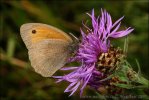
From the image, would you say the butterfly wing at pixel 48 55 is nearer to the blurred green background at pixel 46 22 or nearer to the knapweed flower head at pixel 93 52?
the knapweed flower head at pixel 93 52

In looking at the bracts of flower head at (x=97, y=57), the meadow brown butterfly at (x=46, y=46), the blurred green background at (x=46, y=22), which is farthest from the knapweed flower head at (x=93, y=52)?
the blurred green background at (x=46, y=22)

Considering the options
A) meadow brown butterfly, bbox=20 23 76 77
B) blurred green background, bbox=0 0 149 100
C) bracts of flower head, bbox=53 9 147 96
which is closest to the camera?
bracts of flower head, bbox=53 9 147 96

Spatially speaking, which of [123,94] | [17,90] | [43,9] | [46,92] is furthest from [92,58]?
[43,9]

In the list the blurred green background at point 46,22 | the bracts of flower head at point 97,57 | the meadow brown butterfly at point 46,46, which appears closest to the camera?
the bracts of flower head at point 97,57

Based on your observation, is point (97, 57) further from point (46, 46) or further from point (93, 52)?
point (46, 46)

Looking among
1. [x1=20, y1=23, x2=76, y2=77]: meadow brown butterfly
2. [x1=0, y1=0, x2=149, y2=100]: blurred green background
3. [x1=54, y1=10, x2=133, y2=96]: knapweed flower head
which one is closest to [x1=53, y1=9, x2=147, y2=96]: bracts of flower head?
[x1=54, y1=10, x2=133, y2=96]: knapweed flower head

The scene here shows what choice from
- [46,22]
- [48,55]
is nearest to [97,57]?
[48,55]

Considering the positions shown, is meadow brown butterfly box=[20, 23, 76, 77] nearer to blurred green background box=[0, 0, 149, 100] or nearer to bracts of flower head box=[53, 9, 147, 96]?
bracts of flower head box=[53, 9, 147, 96]
